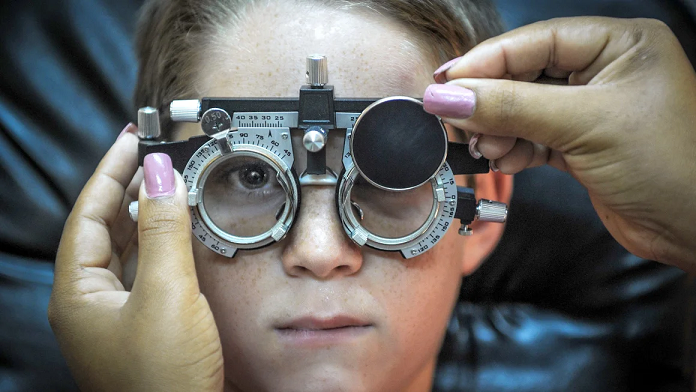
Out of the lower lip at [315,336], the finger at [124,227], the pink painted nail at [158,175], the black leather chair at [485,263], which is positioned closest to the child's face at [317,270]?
the lower lip at [315,336]

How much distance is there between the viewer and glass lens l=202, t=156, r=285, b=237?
934 millimetres

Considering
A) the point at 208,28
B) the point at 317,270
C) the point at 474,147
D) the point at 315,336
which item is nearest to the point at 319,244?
the point at 317,270

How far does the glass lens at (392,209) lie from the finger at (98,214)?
1.30ft

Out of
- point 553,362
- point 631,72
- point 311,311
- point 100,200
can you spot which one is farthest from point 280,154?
point 553,362

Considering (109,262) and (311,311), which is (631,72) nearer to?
(311,311)

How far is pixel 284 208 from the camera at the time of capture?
907 millimetres

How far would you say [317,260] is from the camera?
873 mm

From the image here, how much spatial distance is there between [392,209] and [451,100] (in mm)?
→ 199

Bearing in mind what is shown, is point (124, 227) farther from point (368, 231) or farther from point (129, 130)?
point (368, 231)

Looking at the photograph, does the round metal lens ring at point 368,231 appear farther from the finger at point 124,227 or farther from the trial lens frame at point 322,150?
the finger at point 124,227

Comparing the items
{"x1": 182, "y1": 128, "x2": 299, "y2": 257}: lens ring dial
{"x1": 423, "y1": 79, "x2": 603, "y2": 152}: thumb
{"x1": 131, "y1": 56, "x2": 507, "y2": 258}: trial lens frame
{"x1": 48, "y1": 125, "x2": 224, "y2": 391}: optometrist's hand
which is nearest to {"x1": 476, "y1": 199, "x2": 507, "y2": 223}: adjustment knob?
{"x1": 131, "y1": 56, "x2": 507, "y2": 258}: trial lens frame

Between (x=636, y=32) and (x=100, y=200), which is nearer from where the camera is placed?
(x=636, y=32)

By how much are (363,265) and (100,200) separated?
432mm

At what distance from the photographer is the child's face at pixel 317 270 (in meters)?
0.91
